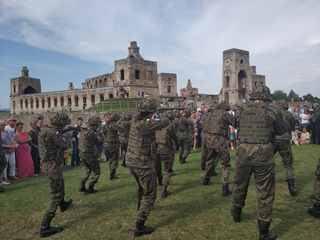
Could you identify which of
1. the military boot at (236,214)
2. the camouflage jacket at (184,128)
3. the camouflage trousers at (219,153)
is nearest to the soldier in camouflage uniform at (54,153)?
the military boot at (236,214)

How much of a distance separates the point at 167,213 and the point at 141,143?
1.75 metres

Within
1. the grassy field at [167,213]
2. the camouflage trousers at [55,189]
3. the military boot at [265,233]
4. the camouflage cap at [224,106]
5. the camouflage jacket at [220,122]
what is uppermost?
the camouflage cap at [224,106]

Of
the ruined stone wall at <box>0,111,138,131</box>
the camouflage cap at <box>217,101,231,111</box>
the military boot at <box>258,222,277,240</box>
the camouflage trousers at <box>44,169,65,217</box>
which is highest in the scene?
the ruined stone wall at <box>0,111,138,131</box>

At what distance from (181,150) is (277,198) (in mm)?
5065

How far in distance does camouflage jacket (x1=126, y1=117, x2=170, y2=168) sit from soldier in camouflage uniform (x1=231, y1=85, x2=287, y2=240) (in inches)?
59.8

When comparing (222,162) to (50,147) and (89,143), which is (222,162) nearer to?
(89,143)

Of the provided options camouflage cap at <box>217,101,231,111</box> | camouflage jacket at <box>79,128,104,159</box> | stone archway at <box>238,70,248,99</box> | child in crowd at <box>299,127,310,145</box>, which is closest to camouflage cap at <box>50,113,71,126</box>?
camouflage jacket at <box>79,128,104,159</box>

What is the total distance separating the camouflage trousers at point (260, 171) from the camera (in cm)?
354

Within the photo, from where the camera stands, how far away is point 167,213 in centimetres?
464

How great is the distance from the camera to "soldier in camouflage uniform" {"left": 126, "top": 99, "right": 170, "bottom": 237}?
388 centimetres

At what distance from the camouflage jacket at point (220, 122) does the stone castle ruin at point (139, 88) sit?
25.2 m

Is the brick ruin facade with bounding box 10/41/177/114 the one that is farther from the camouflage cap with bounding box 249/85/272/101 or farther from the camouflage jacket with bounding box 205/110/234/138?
the camouflage cap with bounding box 249/85/272/101

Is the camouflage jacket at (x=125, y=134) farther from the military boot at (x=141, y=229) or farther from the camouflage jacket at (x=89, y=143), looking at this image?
the military boot at (x=141, y=229)

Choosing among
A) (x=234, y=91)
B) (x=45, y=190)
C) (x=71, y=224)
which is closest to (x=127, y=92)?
(x=234, y=91)
